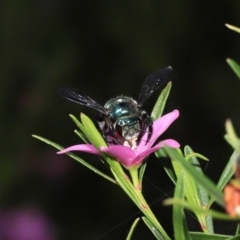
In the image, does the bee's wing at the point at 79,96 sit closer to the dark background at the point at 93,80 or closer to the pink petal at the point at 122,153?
the pink petal at the point at 122,153

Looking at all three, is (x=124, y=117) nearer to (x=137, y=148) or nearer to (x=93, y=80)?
(x=137, y=148)

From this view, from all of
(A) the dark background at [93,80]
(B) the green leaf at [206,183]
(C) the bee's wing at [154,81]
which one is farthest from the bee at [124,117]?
(A) the dark background at [93,80]

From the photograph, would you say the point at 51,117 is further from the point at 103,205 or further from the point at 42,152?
the point at 103,205

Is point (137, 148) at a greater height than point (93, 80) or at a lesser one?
greater

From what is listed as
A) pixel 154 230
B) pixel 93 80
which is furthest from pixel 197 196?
pixel 93 80

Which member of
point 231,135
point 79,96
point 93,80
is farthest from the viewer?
point 93,80
